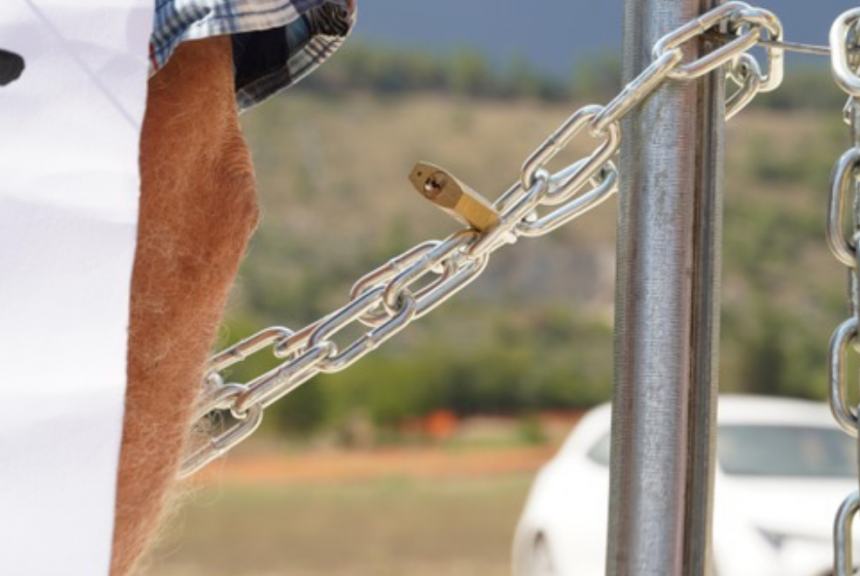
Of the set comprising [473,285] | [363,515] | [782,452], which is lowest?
[782,452]

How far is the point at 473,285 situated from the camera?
1029 inches

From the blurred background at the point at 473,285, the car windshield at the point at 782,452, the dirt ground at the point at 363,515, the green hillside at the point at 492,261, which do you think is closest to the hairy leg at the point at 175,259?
the car windshield at the point at 782,452

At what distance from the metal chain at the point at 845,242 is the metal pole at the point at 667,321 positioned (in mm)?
76

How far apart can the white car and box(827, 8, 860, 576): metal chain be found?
3258 mm

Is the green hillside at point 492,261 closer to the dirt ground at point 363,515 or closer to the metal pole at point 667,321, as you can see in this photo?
the dirt ground at point 363,515

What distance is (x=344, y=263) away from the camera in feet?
81.7

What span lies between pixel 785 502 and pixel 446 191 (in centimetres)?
446

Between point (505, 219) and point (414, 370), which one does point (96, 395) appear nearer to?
point (505, 219)

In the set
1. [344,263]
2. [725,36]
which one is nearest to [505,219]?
[725,36]

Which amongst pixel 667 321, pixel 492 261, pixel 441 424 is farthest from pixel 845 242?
pixel 492 261

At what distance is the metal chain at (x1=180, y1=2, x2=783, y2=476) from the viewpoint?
94cm

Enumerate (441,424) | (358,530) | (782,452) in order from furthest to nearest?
(441,424) < (358,530) < (782,452)

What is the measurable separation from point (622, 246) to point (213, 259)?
0.87 ft

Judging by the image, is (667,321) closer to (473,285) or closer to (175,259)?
(175,259)
